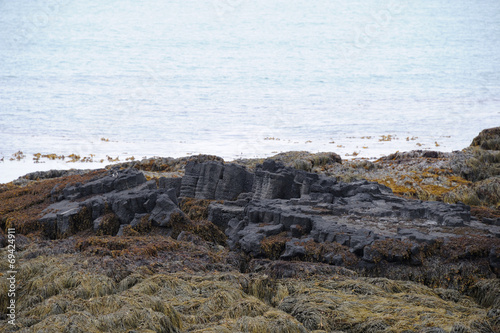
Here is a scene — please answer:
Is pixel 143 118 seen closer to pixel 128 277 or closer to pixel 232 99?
pixel 232 99

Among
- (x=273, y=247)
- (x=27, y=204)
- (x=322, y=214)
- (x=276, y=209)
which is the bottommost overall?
(x=273, y=247)

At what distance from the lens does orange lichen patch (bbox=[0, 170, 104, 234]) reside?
42.4 feet

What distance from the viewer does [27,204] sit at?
14672mm

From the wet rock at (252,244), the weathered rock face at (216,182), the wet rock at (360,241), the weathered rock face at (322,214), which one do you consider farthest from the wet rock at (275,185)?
→ the wet rock at (360,241)

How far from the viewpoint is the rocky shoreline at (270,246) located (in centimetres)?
732

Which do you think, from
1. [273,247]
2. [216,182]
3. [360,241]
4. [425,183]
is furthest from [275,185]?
[425,183]

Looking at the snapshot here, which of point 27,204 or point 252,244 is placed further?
point 27,204

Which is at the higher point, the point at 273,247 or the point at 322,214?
the point at 322,214

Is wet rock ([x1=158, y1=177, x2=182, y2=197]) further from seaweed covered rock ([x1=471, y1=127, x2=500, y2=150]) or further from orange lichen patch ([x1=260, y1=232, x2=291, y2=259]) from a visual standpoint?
seaweed covered rock ([x1=471, y1=127, x2=500, y2=150])

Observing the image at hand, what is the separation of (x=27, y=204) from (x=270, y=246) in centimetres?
870

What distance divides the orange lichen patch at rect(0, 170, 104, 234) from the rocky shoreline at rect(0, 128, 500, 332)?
0.06m

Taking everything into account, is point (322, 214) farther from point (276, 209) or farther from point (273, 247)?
point (273, 247)

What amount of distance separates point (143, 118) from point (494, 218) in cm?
3854

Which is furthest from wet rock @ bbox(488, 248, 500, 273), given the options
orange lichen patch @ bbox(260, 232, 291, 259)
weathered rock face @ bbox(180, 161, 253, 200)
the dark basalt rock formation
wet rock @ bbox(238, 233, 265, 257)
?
weathered rock face @ bbox(180, 161, 253, 200)
